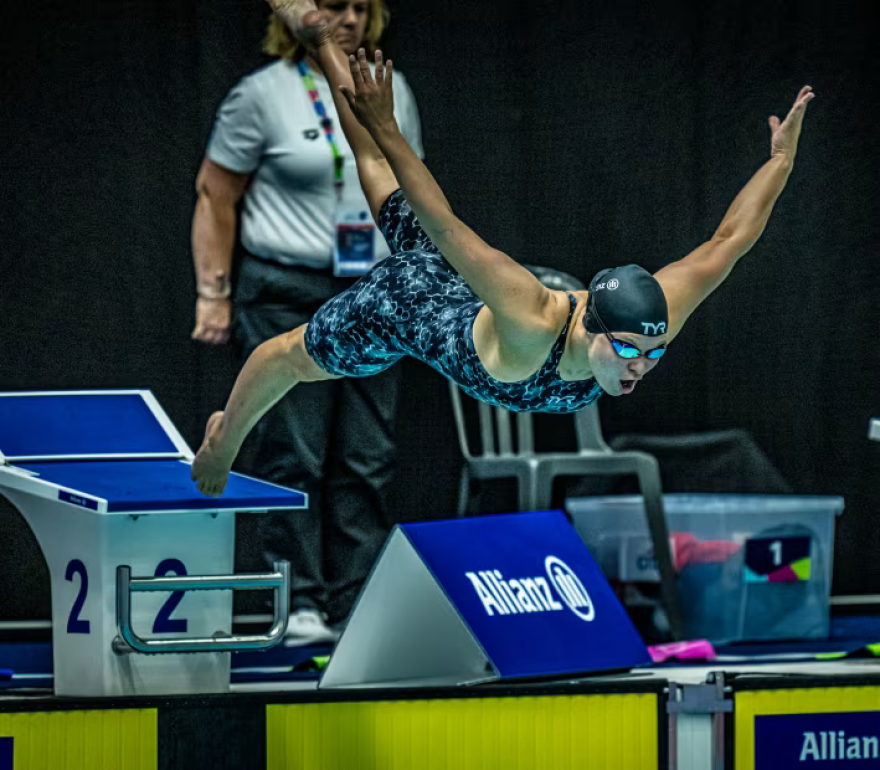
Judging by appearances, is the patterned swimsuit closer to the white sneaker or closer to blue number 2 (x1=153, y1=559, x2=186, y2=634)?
blue number 2 (x1=153, y1=559, x2=186, y2=634)

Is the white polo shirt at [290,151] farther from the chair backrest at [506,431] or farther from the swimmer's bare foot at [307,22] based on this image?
the swimmer's bare foot at [307,22]

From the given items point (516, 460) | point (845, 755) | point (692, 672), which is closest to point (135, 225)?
point (516, 460)

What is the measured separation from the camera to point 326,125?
543cm

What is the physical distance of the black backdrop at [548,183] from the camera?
5.54 meters

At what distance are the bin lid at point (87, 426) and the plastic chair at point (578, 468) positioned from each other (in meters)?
1.41

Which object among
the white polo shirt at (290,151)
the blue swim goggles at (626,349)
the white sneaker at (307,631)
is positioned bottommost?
the white sneaker at (307,631)

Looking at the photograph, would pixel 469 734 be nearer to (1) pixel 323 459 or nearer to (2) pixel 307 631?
(2) pixel 307 631

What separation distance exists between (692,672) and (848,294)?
6.49ft

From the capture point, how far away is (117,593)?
383 centimetres

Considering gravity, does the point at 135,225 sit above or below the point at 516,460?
above

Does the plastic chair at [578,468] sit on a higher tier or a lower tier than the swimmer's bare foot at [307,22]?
lower

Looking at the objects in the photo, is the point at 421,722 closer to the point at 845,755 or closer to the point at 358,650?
the point at 358,650

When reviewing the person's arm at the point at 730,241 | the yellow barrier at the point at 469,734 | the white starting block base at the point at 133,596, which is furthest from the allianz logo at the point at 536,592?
the person's arm at the point at 730,241

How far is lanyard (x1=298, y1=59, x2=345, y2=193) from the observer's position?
17.7 feet
